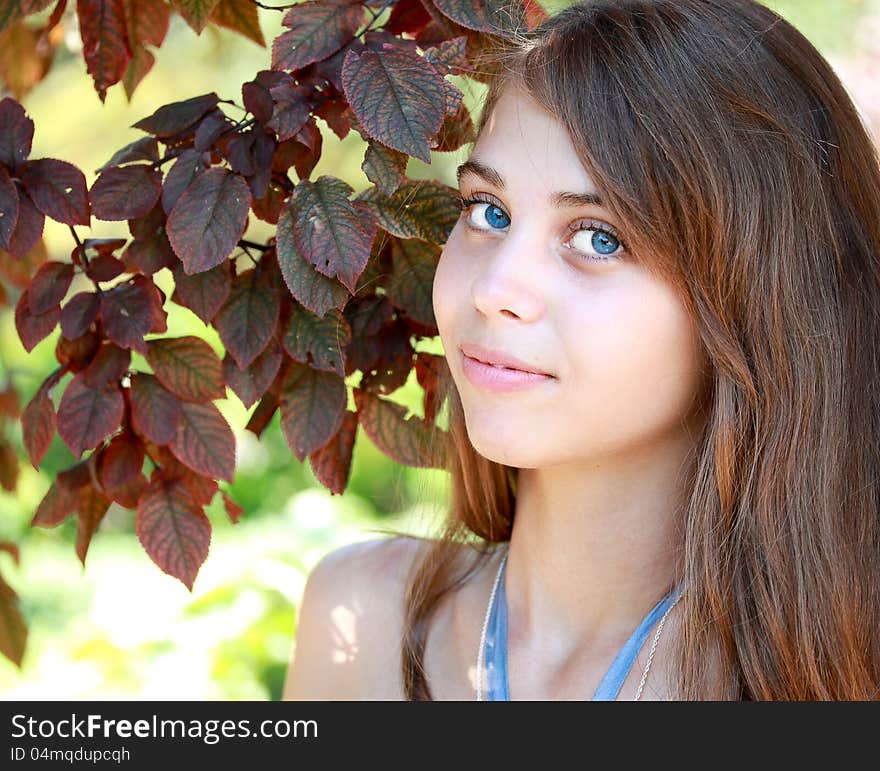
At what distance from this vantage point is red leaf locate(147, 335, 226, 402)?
1175 millimetres

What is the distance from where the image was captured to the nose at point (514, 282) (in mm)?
1160

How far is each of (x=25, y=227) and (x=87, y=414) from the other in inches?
7.8

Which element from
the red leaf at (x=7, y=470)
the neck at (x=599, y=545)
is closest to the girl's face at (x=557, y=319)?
the neck at (x=599, y=545)

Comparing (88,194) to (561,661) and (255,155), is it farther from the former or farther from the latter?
(561,661)

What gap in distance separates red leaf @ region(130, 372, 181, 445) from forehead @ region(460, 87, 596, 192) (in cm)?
43

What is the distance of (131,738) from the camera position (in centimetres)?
116

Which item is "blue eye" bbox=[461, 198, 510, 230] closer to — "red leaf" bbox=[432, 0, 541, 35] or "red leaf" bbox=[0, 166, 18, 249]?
"red leaf" bbox=[432, 0, 541, 35]

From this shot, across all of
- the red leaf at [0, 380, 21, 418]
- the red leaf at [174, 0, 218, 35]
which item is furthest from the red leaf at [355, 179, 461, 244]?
the red leaf at [0, 380, 21, 418]

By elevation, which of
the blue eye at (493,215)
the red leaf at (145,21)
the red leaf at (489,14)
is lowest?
the blue eye at (493,215)

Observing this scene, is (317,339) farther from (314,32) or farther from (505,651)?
(505,651)

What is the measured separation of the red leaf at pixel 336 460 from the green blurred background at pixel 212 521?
472 millimetres

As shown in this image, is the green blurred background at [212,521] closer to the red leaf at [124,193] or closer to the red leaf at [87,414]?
the red leaf at [124,193]

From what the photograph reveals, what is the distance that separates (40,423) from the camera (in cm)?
122

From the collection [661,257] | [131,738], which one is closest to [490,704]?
[131,738]
